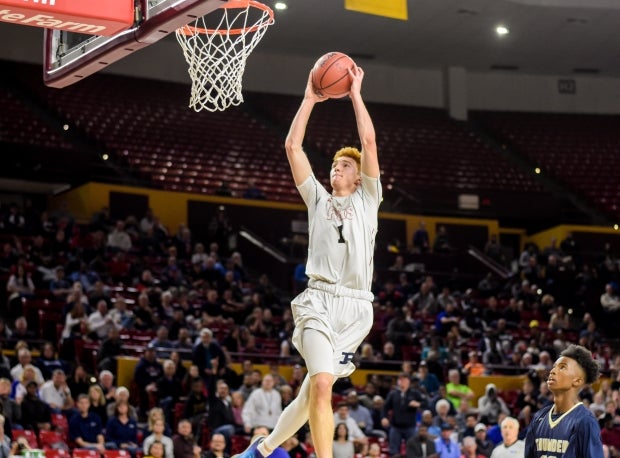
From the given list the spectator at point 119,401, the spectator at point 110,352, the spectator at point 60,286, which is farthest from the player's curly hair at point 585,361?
the spectator at point 60,286

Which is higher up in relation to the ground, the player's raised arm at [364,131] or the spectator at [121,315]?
the player's raised arm at [364,131]

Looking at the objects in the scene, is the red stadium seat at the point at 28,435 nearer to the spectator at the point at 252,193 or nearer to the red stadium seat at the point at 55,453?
the red stadium seat at the point at 55,453

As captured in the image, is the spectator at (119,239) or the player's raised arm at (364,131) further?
the spectator at (119,239)

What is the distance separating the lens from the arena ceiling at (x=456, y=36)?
30806 mm

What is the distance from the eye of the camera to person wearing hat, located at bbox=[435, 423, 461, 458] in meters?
16.3

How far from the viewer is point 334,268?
24.9 feet

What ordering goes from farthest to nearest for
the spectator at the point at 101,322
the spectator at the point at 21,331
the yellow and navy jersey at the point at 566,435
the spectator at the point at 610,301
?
the spectator at the point at 610,301 < the spectator at the point at 101,322 < the spectator at the point at 21,331 < the yellow and navy jersey at the point at 566,435

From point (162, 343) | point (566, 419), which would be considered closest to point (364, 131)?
point (566, 419)

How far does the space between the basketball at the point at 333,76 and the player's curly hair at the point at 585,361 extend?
2118 mm

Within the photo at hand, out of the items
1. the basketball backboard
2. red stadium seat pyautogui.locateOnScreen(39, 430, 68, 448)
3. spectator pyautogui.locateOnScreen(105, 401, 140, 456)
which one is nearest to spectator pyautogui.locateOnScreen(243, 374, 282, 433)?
spectator pyautogui.locateOnScreen(105, 401, 140, 456)

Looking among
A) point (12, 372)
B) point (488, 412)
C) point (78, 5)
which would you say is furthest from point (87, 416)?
point (78, 5)

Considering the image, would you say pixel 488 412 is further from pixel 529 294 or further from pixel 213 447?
pixel 529 294

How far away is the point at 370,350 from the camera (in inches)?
812

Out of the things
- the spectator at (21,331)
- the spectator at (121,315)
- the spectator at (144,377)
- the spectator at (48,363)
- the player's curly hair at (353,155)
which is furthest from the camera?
the spectator at (121,315)
